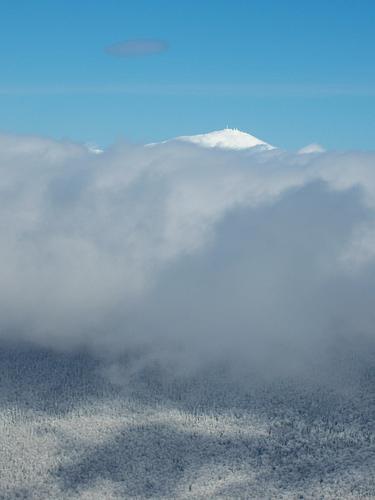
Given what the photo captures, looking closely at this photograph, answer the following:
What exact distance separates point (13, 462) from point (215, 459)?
192 feet

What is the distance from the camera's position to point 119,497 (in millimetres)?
178125

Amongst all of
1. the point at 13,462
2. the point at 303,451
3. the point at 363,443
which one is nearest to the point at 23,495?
the point at 13,462

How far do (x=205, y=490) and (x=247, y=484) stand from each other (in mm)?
11321

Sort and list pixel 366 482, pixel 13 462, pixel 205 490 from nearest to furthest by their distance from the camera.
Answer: pixel 366 482 < pixel 205 490 < pixel 13 462

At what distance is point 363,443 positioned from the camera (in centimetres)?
19438

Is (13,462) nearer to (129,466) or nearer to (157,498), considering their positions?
(129,466)

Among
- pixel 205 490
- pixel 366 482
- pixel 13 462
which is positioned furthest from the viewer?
pixel 13 462

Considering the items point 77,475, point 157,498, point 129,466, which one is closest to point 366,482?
point 157,498

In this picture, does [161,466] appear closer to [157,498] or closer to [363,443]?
[157,498]

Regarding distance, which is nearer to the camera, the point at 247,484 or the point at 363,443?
the point at 247,484

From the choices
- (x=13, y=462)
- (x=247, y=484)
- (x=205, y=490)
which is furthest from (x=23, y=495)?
(x=247, y=484)

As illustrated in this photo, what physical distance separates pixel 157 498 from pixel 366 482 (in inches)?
2113

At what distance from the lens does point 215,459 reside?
7776 inches

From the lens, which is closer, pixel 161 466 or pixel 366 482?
pixel 366 482
